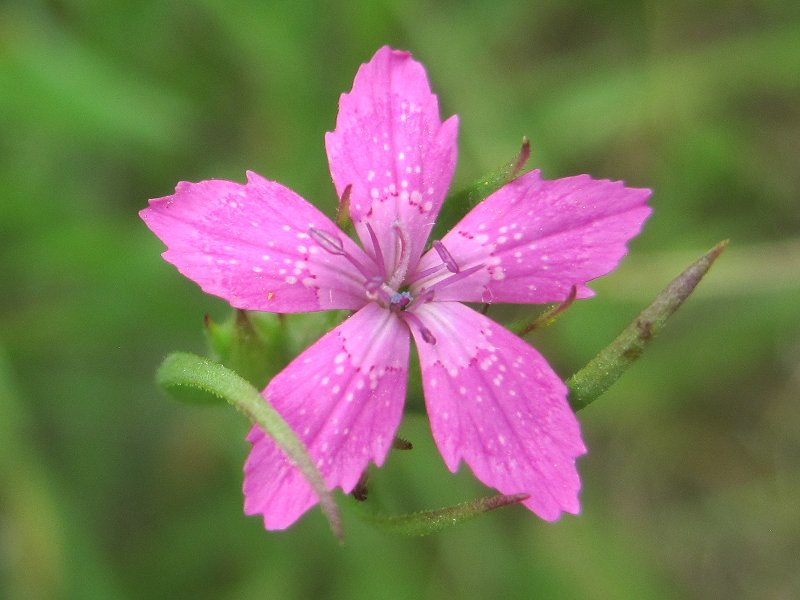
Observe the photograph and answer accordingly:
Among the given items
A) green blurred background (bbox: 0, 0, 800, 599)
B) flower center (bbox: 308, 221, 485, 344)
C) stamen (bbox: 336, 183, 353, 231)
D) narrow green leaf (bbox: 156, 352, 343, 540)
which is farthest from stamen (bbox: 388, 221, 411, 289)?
green blurred background (bbox: 0, 0, 800, 599)

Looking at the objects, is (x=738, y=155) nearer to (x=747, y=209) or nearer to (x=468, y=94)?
(x=747, y=209)

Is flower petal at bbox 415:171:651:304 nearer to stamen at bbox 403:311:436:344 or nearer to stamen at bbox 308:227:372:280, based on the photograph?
stamen at bbox 403:311:436:344

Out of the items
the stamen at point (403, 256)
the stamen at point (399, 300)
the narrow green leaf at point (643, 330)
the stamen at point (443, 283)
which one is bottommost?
the narrow green leaf at point (643, 330)

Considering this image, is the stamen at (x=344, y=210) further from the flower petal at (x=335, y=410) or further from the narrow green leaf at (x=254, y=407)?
the narrow green leaf at (x=254, y=407)

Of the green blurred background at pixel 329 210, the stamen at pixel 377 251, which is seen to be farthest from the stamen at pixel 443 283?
the green blurred background at pixel 329 210

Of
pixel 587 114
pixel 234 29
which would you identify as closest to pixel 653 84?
pixel 587 114

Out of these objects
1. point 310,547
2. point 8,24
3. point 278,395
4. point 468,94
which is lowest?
point 310,547
